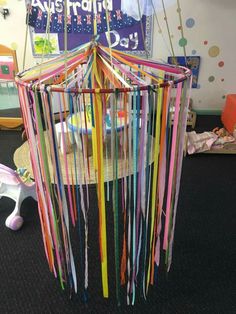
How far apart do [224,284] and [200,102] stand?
9.30 ft

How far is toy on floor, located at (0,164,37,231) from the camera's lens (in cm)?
177

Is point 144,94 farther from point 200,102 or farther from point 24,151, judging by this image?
point 200,102

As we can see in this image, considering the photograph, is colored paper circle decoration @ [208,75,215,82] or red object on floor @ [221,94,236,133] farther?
colored paper circle decoration @ [208,75,215,82]

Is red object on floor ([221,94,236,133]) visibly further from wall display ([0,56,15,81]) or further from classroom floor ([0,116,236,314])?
wall display ([0,56,15,81])

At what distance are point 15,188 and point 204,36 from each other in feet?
9.58

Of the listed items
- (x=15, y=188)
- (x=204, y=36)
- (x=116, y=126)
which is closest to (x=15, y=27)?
(x=204, y=36)

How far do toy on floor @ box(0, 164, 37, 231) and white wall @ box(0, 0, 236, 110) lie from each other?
2352 mm

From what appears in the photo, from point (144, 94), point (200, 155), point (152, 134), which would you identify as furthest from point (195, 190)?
point (144, 94)

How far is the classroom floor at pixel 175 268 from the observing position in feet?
4.33

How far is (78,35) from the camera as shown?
3475 millimetres

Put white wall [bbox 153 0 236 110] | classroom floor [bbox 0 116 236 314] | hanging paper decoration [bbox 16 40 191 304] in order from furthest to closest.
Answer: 1. white wall [bbox 153 0 236 110]
2. classroom floor [bbox 0 116 236 314]
3. hanging paper decoration [bbox 16 40 191 304]

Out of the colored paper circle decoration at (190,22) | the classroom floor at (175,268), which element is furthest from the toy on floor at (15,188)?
the colored paper circle decoration at (190,22)

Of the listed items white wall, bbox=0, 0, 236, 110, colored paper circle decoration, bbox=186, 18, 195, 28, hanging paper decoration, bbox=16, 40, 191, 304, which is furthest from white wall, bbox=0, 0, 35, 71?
hanging paper decoration, bbox=16, 40, 191, 304

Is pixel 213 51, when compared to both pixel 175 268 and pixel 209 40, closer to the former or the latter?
pixel 209 40
